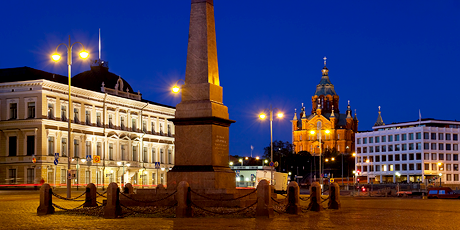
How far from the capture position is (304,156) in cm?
17462

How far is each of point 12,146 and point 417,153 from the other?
90.7 metres

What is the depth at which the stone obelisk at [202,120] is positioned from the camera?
70.3 feet

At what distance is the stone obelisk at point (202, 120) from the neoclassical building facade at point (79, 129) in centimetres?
3816

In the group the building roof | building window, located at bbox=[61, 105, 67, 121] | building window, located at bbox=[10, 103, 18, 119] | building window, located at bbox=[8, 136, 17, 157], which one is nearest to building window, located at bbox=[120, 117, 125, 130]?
the building roof

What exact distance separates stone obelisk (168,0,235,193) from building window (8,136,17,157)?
50.1 metres

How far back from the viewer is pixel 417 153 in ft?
435

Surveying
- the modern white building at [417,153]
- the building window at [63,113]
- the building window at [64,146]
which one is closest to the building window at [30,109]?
the building window at [63,113]

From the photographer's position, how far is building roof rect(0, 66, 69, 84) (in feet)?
225

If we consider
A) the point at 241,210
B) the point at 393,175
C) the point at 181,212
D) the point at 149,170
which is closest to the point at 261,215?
the point at 241,210

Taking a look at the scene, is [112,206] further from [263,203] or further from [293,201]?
[293,201]

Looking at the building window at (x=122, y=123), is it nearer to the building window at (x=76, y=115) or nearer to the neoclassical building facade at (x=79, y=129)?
the neoclassical building facade at (x=79, y=129)

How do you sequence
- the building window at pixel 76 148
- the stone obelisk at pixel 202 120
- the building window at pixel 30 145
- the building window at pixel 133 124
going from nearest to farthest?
the stone obelisk at pixel 202 120 → the building window at pixel 30 145 → the building window at pixel 76 148 → the building window at pixel 133 124

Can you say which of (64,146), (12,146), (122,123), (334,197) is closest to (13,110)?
(12,146)

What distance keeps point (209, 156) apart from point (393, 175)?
12384cm
